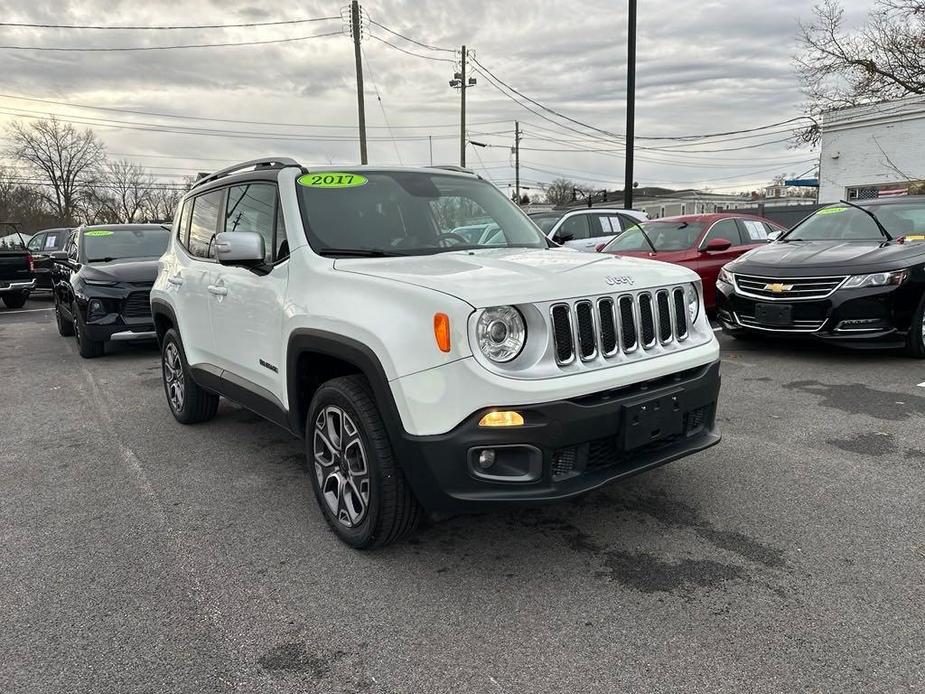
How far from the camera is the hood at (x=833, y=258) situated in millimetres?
6387

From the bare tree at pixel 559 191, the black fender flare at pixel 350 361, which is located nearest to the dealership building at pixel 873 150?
the black fender flare at pixel 350 361

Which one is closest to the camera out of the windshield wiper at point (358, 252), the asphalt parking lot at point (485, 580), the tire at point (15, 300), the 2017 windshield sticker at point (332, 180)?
the asphalt parking lot at point (485, 580)

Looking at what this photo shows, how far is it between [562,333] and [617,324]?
33 centimetres

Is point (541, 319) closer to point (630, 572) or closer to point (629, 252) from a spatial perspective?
point (630, 572)

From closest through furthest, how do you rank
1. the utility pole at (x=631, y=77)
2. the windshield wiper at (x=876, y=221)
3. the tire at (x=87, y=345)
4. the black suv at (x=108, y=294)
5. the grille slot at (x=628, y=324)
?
the grille slot at (x=628, y=324)
the windshield wiper at (x=876, y=221)
the black suv at (x=108, y=294)
the tire at (x=87, y=345)
the utility pole at (x=631, y=77)

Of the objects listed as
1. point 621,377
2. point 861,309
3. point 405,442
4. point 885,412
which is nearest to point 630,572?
point 621,377

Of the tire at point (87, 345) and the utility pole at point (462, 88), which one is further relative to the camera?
the utility pole at point (462, 88)

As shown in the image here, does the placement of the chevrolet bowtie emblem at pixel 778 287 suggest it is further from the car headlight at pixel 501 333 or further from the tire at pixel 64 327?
the tire at pixel 64 327

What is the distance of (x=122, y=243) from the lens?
9.45 m

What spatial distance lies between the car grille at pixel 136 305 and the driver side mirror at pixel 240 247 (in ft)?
17.8

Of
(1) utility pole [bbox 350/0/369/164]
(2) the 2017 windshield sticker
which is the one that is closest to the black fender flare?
(2) the 2017 windshield sticker

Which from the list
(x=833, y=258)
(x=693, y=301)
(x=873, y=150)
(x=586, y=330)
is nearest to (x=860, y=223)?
(x=833, y=258)

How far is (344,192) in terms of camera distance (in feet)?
12.5

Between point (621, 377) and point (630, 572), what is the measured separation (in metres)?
0.86
